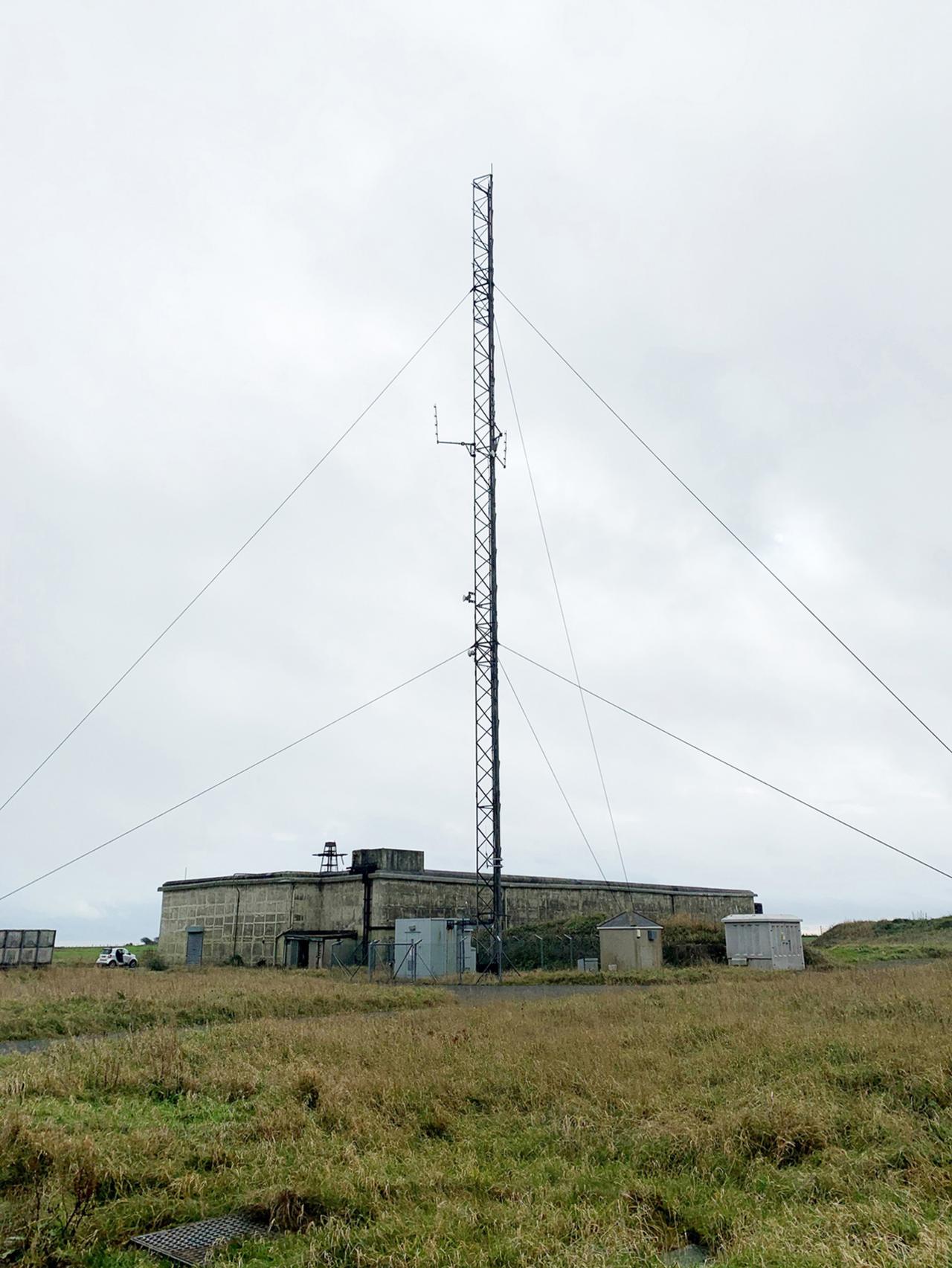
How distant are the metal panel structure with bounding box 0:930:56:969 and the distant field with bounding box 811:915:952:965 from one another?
30477 mm

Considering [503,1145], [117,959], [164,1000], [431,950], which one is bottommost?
[503,1145]

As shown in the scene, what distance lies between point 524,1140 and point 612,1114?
3.83 feet

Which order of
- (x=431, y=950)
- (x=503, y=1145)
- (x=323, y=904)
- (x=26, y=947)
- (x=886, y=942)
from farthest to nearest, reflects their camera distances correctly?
1. (x=886, y=942)
2. (x=323, y=904)
3. (x=26, y=947)
4. (x=431, y=950)
5. (x=503, y=1145)

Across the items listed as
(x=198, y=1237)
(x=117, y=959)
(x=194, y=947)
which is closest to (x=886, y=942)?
(x=194, y=947)

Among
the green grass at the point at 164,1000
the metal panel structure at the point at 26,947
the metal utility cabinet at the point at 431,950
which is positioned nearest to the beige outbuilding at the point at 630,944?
the metal utility cabinet at the point at 431,950

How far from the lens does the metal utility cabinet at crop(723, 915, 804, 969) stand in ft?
110

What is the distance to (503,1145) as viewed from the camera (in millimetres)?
8914

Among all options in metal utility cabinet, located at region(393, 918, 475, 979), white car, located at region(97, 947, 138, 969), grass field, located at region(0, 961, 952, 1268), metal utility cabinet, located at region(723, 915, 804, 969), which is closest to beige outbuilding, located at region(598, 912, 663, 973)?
metal utility cabinet, located at region(723, 915, 804, 969)

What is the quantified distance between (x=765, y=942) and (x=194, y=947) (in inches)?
1040

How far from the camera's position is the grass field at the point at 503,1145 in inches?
257

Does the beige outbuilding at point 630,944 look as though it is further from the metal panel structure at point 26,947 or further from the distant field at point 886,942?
the metal panel structure at point 26,947

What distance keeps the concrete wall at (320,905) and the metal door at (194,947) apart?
0.24m

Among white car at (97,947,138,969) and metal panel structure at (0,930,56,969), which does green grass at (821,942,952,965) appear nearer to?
metal panel structure at (0,930,56,969)

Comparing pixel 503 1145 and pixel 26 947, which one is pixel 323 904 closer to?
pixel 26 947
